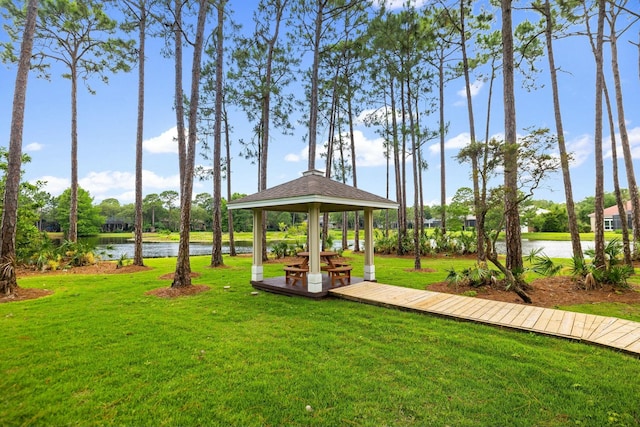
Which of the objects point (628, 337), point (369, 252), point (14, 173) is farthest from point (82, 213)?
point (628, 337)

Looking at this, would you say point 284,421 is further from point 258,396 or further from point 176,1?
point 176,1

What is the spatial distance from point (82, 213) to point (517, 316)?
49560mm

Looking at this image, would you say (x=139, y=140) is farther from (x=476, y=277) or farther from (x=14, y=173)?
(x=476, y=277)

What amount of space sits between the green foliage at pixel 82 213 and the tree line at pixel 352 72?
32320 mm

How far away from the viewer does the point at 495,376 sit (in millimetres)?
2891

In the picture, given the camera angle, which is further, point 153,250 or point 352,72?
point 153,250

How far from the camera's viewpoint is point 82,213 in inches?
1523

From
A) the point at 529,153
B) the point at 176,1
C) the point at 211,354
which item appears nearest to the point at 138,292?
the point at 211,354

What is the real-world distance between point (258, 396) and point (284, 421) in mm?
415

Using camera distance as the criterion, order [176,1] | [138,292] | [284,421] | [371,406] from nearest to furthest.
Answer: [284,421], [371,406], [138,292], [176,1]

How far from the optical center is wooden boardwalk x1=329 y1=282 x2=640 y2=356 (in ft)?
12.2

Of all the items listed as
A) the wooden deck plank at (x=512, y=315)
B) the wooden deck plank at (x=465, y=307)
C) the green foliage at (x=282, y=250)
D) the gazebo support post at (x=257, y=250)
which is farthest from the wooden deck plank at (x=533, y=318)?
the green foliage at (x=282, y=250)

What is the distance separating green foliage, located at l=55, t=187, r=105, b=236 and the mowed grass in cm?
4298

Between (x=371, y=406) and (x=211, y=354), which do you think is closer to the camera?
(x=371, y=406)
